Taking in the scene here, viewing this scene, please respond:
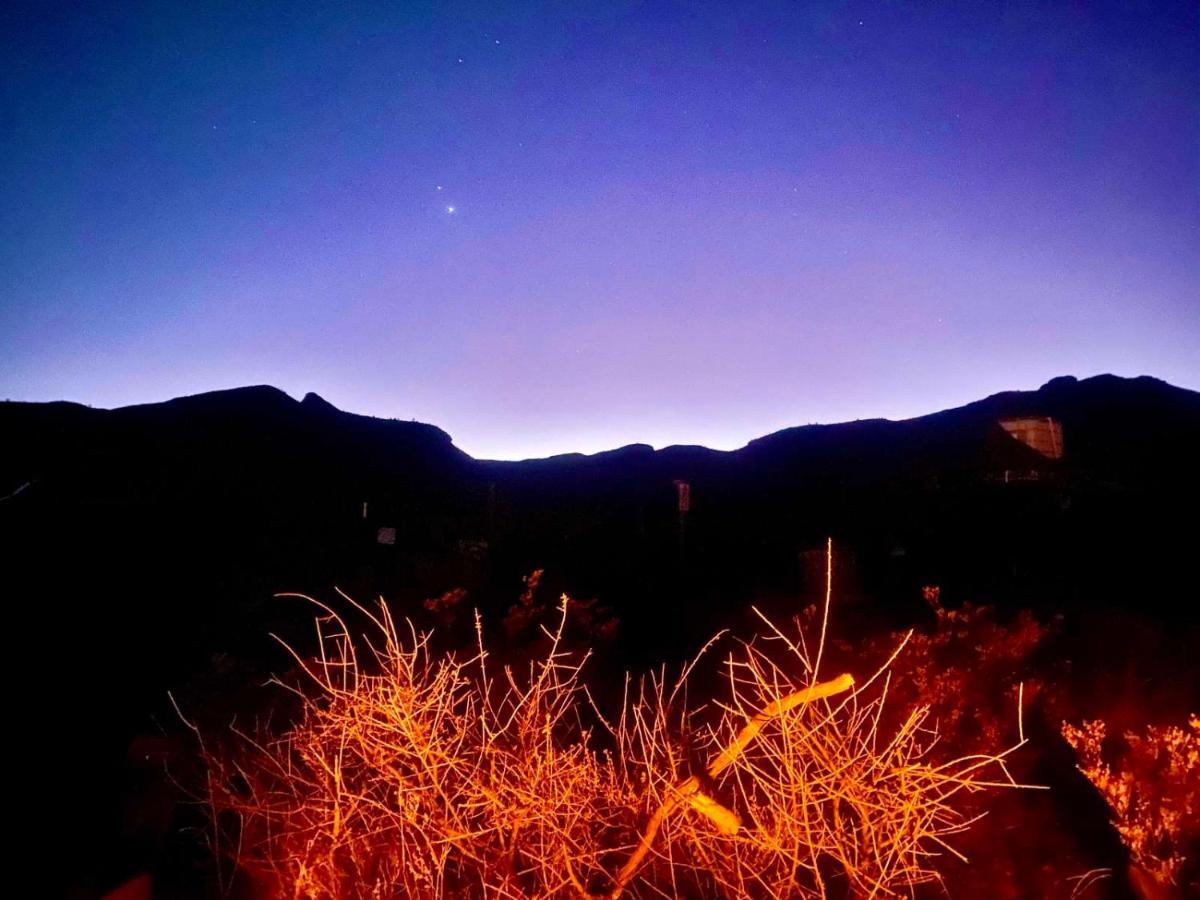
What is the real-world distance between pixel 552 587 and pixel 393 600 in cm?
268

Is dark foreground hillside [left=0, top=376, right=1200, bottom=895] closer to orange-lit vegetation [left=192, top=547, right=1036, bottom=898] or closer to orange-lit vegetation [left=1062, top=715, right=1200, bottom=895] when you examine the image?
orange-lit vegetation [left=192, top=547, right=1036, bottom=898]

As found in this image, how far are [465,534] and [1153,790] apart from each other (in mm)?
18497

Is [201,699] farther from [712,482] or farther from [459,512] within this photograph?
[712,482]

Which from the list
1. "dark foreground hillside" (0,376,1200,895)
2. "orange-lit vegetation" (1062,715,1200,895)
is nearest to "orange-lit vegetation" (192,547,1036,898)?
"orange-lit vegetation" (1062,715,1200,895)

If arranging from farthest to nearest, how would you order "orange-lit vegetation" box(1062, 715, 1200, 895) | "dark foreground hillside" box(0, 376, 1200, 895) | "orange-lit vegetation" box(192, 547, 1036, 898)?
"dark foreground hillside" box(0, 376, 1200, 895) < "orange-lit vegetation" box(1062, 715, 1200, 895) < "orange-lit vegetation" box(192, 547, 1036, 898)

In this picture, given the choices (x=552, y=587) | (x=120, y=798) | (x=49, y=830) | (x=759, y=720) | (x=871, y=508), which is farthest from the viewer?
(x=871, y=508)

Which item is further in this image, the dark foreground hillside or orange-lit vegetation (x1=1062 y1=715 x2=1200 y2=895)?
the dark foreground hillside

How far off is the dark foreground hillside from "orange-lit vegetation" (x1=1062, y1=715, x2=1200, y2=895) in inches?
104

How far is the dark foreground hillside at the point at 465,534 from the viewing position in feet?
30.9

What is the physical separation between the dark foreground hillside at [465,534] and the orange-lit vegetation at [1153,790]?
8.68 feet

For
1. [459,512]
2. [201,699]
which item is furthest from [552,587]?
[459,512]

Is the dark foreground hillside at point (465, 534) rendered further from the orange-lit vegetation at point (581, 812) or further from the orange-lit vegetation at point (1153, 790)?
the orange-lit vegetation at point (1153, 790)

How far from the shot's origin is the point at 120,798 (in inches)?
238

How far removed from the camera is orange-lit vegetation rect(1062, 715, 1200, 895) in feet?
15.8
